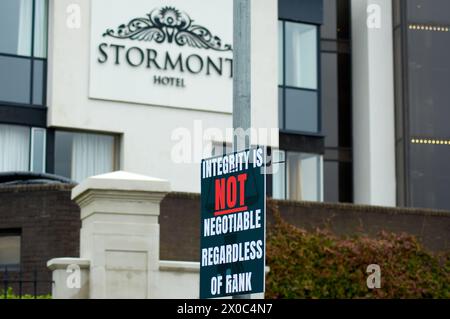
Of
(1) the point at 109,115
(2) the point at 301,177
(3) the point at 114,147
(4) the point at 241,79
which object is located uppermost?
(1) the point at 109,115

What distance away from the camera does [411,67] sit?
120ft

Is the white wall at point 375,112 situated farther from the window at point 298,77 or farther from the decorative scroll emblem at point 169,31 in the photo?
the decorative scroll emblem at point 169,31

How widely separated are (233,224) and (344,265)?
41.7 ft

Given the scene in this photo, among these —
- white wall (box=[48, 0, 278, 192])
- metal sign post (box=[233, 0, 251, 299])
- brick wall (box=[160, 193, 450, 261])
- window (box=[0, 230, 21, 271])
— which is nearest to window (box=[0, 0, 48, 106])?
white wall (box=[48, 0, 278, 192])

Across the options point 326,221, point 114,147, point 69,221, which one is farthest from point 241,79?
point 114,147

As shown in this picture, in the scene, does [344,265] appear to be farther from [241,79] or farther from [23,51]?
A: [241,79]

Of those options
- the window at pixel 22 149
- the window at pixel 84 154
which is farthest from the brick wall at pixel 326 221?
the window at pixel 22 149

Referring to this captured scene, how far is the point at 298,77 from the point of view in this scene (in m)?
33.5

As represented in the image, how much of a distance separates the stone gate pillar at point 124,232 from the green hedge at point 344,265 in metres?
7.35

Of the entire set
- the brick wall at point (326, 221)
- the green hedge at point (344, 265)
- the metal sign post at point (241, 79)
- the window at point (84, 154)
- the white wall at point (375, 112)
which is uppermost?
the white wall at point (375, 112)

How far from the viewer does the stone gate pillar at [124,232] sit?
16.3 meters
